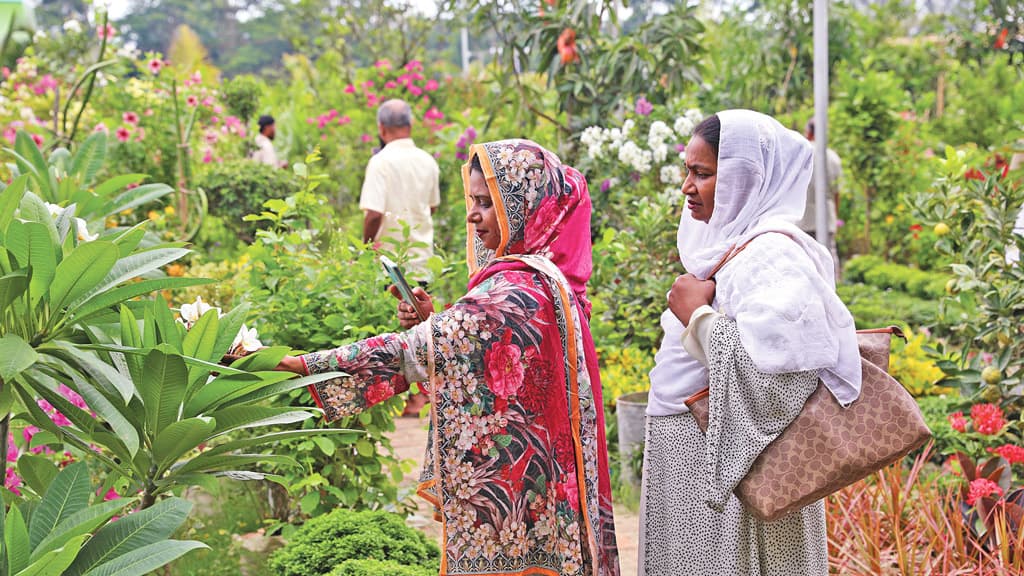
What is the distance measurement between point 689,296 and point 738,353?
0.19 m

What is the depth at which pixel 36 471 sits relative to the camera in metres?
1.99

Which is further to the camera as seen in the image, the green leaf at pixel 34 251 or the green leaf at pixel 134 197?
the green leaf at pixel 134 197

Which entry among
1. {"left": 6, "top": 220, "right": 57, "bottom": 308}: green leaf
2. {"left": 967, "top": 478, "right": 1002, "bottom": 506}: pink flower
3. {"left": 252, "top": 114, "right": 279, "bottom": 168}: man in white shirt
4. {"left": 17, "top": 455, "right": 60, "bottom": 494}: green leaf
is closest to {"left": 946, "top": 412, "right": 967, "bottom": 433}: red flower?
{"left": 967, "top": 478, "right": 1002, "bottom": 506}: pink flower

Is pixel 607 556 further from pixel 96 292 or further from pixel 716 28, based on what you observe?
pixel 716 28

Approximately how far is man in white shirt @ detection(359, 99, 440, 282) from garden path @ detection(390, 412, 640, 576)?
974 millimetres

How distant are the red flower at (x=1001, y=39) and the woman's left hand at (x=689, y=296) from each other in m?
11.6

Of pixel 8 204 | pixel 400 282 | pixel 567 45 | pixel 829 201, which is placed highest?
pixel 8 204

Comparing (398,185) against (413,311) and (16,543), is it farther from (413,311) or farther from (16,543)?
(16,543)

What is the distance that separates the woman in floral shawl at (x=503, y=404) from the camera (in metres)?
2.19

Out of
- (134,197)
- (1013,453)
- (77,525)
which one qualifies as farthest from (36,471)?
(1013,453)

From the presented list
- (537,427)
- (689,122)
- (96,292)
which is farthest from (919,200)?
(96,292)

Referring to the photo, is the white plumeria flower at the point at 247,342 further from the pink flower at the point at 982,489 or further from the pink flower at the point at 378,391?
the pink flower at the point at 982,489

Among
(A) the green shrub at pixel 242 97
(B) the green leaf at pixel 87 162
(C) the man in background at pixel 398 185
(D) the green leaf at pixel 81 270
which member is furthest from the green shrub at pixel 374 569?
(A) the green shrub at pixel 242 97

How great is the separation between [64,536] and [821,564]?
156 cm
